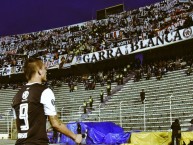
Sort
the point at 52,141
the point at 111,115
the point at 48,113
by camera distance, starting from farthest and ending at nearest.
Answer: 1. the point at 111,115
2. the point at 52,141
3. the point at 48,113

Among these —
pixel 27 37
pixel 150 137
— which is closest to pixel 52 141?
pixel 150 137

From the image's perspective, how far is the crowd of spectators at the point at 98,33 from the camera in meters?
40.5

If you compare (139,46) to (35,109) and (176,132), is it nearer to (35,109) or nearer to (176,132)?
(176,132)

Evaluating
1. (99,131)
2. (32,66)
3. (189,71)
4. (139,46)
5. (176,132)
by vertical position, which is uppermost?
(139,46)

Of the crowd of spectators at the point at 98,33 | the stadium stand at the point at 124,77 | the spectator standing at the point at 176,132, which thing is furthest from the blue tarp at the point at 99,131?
the crowd of spectators at the point at 98,33

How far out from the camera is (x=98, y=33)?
157 ft

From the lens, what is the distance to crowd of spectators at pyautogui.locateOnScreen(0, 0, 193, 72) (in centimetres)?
4047

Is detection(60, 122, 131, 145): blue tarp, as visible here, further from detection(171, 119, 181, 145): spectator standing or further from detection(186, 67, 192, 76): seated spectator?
detection(186, 67, 192, 76): seated spectator

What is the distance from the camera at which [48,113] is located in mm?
3975

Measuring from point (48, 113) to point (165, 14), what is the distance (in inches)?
1571

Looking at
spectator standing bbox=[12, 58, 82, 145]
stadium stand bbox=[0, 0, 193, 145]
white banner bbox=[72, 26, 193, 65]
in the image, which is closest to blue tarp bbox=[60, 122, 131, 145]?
stadium stand bbox=[0, 0, 193, 145]

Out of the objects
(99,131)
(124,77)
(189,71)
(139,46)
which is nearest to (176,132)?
(99,131)

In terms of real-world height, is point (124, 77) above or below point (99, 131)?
above

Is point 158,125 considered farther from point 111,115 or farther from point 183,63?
point 183,63
